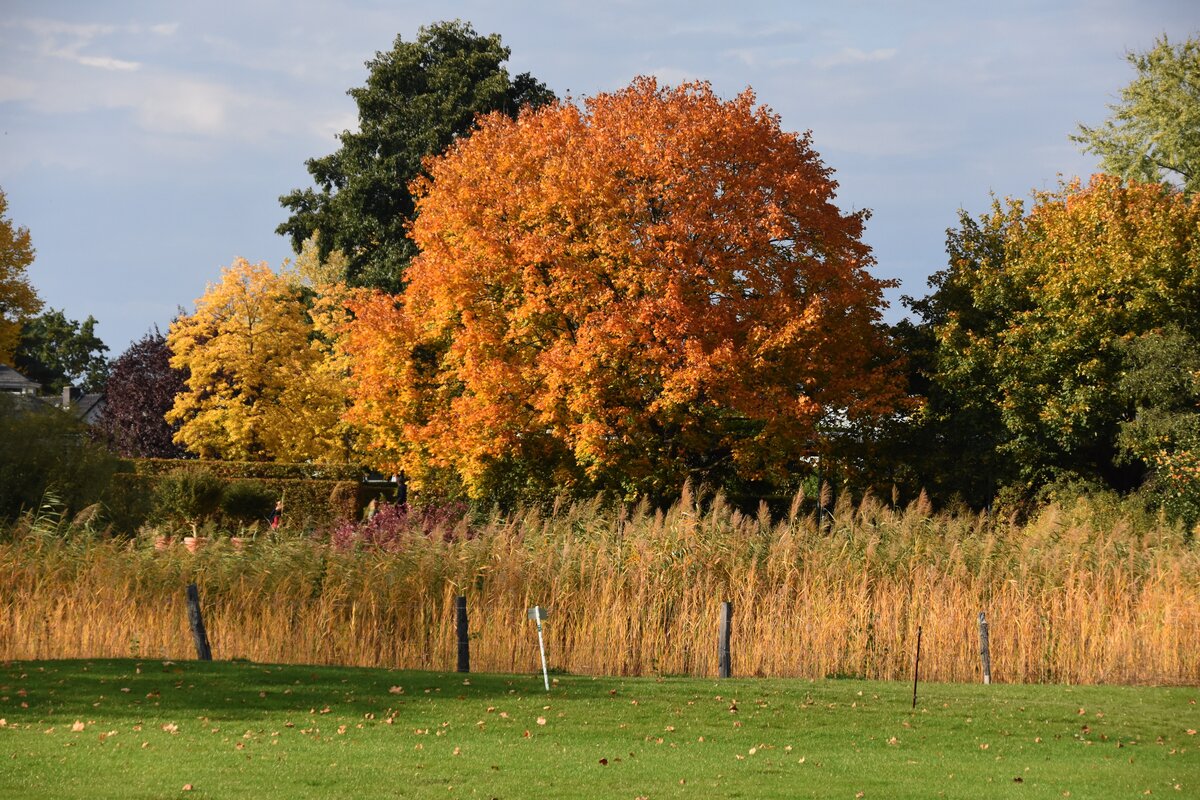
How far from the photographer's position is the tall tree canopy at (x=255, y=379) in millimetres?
42656

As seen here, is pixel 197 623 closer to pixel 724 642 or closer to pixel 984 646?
pixel 724 642

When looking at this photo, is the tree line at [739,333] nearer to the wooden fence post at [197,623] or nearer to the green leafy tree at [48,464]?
the green leafy tree at [48,464]

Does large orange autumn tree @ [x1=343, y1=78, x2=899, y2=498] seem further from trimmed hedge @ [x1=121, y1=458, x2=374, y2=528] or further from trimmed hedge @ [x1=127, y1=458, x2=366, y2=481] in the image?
trimmed hedge @ [x1=127, y1=458, x2=366, y2=481]

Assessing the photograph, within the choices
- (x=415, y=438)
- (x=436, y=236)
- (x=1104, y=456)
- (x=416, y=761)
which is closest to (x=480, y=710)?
(x=416, y=761)

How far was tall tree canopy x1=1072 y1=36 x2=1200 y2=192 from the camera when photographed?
39375 millimetres

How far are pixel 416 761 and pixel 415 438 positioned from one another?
750 inches

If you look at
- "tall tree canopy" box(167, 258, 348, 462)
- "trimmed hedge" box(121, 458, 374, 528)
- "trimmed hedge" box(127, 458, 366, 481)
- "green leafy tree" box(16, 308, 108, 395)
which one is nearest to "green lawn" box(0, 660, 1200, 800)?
"trimmed hedge" box(121, 458, 374, 528)

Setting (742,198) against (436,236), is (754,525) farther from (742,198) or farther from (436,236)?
(436,236)

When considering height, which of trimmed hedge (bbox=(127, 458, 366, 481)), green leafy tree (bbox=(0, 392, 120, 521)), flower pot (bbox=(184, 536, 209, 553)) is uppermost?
trimmed hedge (bbox=(127, 458, 366, 481))

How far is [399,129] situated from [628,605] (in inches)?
1052

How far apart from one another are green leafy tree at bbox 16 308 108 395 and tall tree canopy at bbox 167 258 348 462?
147ft

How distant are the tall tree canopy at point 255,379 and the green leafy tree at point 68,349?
147 feet

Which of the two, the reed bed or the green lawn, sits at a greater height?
the reed bed

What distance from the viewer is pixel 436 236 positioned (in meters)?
30.3
